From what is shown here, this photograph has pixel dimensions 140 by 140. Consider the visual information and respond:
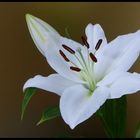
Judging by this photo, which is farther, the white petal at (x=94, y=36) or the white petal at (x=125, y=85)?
the white petal at (x=94, y=36)

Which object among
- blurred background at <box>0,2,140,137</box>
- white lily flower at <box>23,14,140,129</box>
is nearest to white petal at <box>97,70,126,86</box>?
white lily flower at <box>23,14,140,129</box>

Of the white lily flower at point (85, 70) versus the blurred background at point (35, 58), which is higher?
the white lily flower at point (85, 70)

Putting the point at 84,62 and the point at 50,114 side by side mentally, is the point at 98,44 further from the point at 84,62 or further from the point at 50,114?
the point at 50,114

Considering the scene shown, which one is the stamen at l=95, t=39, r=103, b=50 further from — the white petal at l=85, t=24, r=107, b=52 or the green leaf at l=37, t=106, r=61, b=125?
the green leaf at l=37, t=106, r=61, b=125

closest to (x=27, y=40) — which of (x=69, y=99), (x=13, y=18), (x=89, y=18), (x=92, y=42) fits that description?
(x=13, y=18)

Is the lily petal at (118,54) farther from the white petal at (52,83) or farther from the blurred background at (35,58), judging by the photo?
Result: the blurred background at (35,58)

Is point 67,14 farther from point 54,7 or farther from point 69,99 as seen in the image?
point 69,99

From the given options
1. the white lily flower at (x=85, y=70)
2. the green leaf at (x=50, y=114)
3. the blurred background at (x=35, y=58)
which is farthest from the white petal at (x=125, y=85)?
the blurred background at (x=35, y=58)
